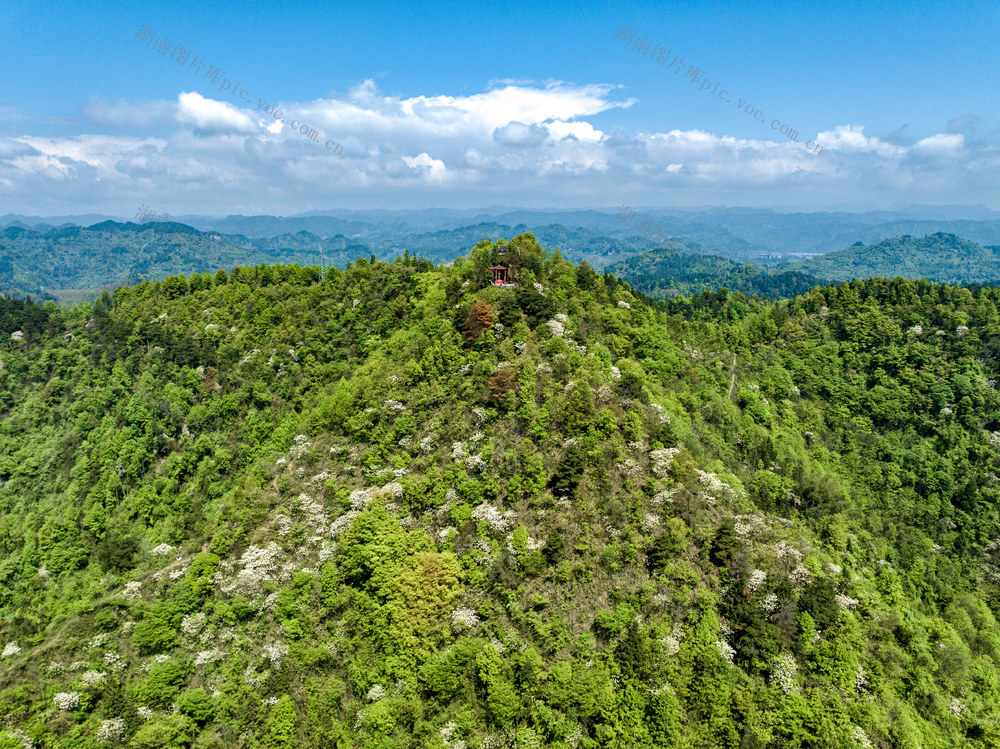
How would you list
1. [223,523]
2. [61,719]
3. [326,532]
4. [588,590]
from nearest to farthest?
[61,719] < [588,590] < [326,532] < [223,523]

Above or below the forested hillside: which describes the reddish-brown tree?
above

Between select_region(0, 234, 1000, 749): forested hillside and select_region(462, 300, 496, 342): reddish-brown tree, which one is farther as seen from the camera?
select_region(462, 300, 496, 342): reddish-brown tree

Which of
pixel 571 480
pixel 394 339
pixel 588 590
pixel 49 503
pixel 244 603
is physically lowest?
pixel 49 503

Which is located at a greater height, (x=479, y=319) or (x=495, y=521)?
(x=479, y=319)

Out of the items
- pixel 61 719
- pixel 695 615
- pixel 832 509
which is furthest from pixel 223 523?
pixel 832 509

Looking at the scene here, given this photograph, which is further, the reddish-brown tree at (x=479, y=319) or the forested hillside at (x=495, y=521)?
the reddish-brown tree at (x=479, y=319)

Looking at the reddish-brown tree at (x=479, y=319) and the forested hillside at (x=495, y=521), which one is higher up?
the reddish-brown tree at (x=479, y=319)

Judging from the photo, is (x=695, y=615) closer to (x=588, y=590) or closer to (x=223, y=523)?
(x=588, y=590)

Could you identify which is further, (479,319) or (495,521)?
(479,319)
